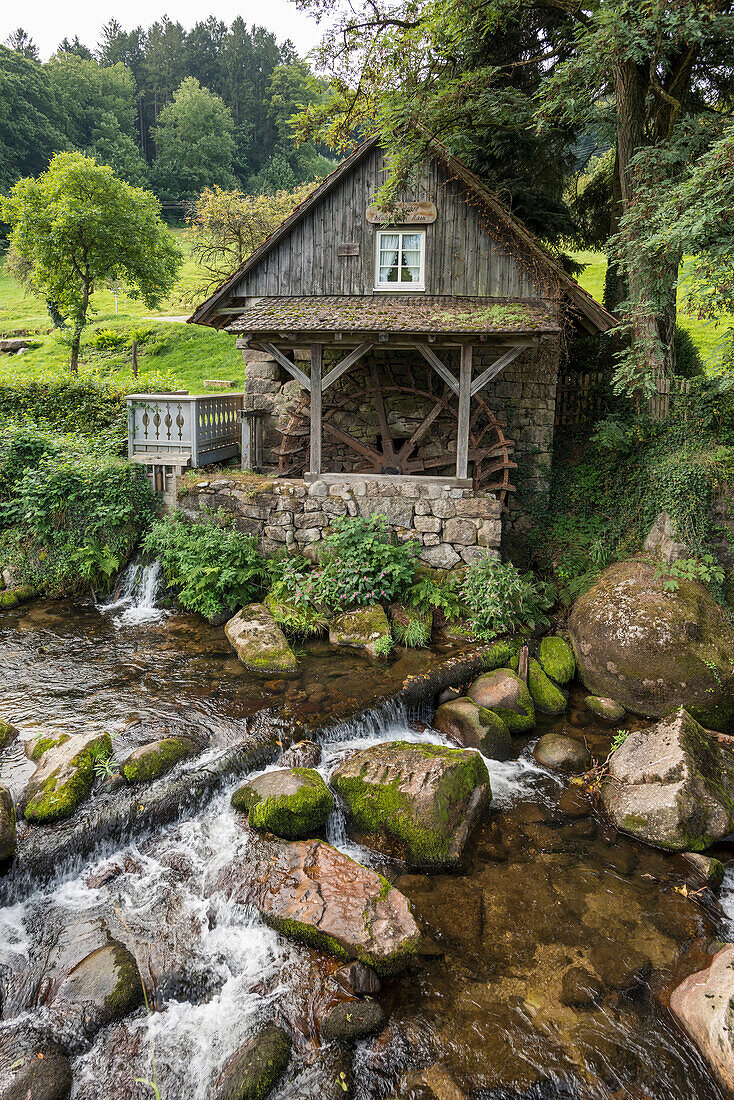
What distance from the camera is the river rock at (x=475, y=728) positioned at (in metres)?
6.84

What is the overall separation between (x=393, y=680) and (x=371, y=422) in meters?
6.53

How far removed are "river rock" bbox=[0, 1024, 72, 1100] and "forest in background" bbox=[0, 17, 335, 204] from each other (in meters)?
41.5

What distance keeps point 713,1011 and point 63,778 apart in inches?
205

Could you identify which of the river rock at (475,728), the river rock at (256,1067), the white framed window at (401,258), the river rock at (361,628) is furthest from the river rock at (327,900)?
the white framed window at (401,258)

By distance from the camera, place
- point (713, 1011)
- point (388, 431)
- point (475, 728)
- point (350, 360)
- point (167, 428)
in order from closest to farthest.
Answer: point (713, 1011), point (475, 728), point (350, 360), point (167, 428), point (388, 431)

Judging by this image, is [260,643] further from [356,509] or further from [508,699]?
[508,699]

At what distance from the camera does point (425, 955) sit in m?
4.47

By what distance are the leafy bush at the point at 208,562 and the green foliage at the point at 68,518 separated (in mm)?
568

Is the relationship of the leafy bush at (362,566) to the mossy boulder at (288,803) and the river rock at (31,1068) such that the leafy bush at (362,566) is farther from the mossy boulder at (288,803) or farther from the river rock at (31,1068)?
the river rock at (31,1068)

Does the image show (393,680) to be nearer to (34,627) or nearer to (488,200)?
(34,627)

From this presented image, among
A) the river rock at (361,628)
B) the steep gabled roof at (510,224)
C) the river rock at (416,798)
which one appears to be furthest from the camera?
the steep gabled roof at (510,224)

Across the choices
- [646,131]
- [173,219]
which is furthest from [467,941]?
[173,219]

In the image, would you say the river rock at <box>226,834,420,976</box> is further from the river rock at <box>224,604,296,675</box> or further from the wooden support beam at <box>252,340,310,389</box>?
the wooden support beam at <box>252,340,310,389</box>

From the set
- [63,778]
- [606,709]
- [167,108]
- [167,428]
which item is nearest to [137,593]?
[167,428]
